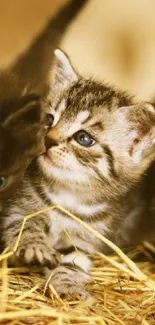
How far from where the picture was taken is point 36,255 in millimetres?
1663

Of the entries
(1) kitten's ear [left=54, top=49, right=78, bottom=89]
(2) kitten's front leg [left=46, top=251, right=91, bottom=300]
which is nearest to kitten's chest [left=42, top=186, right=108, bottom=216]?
(2) kitten's front leg [left=46, top=251, right=91, bottom=300]

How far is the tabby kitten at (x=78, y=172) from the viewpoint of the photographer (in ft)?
5.78

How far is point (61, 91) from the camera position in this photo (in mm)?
1951

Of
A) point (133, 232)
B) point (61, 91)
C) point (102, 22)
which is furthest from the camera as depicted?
point (102, 22)

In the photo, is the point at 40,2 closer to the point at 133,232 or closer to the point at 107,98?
the point at 107,98

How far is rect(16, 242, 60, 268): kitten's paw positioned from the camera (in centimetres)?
167

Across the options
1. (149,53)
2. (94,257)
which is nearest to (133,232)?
(94,257)

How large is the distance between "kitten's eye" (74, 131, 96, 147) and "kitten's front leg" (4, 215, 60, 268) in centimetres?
29

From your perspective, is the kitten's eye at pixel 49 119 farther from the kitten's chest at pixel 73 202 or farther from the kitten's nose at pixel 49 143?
the kitten's chest at pixel 73 202

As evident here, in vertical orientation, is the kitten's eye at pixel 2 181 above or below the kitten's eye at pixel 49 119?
below

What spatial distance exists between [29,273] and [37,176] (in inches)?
12.9

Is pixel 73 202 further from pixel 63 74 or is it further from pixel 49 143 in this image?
pixel 63 74

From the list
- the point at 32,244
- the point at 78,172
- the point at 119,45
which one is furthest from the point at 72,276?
the point at 119,45

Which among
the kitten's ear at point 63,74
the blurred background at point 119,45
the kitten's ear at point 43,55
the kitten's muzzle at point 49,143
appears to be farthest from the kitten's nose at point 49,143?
the blurred background at point 119,45
